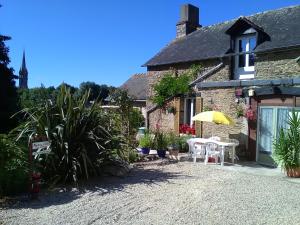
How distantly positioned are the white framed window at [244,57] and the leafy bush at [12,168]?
11670 millimetres

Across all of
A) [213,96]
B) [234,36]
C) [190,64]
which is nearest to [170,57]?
[190,64]

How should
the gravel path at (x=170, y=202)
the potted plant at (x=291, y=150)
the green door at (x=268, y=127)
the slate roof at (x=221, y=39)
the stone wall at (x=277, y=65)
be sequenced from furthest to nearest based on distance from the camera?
the slate roof at (x=221, y=39) → the stone wall at (x=277, y=65) → the green door at (x=268, y=127) → the potted plant at (x=291, y=150) → the gravel path at (x=170, y=202)

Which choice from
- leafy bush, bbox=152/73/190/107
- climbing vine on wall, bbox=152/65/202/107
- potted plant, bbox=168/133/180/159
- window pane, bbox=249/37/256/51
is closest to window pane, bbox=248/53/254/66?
window pane, bbox=249/37/256/51

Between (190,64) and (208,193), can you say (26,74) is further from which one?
(208,193)

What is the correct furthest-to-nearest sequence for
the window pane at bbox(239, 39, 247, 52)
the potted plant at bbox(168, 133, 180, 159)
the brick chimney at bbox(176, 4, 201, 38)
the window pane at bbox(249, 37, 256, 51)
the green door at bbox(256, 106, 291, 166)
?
the brick chimney at bbox(176, 4, 201, 38)
the window pane at bbox(239, 39, 247, 52)
the window pane at bbox(249, 37, 256, 51)
the potted plant at bbox(168, 133, 180, 159)
the green door at bbox(256, 106, 291, 166)

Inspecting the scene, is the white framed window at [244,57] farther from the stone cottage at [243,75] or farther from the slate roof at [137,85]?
the slate roof at [137,85]

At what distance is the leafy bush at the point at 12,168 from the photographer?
7867 mm

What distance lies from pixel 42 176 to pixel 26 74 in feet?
197

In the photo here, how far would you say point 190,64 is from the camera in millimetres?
20062

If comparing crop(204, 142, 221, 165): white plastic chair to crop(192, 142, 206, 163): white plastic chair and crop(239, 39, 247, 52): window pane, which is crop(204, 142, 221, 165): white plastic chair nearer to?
crop(192, 142, 206, 163): white plastic chair

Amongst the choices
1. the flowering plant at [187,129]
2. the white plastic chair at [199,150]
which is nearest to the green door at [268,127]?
the white plastic chair at [199,150]

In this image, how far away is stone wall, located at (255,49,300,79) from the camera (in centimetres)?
1488

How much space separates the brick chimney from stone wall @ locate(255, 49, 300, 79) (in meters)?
8.50

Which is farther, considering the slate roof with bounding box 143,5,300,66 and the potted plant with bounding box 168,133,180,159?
the slate roof with bounding box 143,5,300,66
